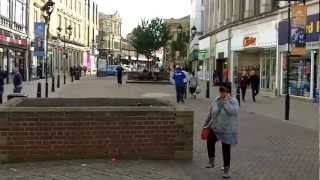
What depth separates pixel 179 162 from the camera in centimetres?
1091

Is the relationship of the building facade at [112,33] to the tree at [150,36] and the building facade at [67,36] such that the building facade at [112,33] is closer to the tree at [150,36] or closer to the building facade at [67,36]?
the building facade at [67,36]

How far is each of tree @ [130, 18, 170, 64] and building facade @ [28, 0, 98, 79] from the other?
9.31 m

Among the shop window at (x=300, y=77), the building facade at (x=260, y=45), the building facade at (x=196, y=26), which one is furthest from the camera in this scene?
the building facade at (x=196, y=26)

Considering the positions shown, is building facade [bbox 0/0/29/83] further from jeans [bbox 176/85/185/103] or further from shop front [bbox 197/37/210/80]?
shop front [bbox 197/37/210/80]

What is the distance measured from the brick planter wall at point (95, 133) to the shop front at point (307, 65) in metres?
18.9

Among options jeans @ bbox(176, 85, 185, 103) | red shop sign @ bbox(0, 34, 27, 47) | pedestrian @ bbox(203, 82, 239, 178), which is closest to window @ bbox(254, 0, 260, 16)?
jeans @ bbox(176, 85, 185, 103)

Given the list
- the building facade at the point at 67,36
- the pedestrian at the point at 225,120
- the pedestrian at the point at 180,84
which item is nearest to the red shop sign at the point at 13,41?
the building facade at the point at 67,36

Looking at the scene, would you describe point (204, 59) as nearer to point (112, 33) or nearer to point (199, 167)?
point (199, 167)

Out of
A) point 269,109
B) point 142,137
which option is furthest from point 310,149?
point 269,109

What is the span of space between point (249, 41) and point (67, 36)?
46.8m

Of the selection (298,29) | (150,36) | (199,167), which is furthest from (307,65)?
(150,36)

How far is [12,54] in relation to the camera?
164ft

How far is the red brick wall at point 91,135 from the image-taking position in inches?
414

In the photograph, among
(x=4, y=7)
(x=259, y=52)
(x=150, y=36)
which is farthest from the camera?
(x=150, y=36)
